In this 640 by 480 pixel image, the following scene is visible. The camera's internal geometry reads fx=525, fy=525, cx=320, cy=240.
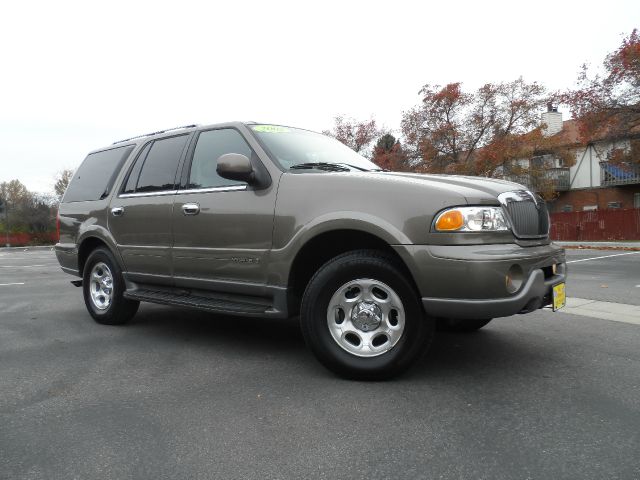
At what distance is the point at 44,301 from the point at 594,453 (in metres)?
7.35

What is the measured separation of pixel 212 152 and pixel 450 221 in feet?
7.44

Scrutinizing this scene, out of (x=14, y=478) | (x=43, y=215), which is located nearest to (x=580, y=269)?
(x=14, y=478)

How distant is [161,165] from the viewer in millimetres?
4918

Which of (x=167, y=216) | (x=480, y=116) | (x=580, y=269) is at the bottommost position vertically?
(x=580, y=269)

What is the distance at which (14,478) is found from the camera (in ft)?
7.46

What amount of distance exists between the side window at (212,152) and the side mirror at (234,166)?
0.32 metres

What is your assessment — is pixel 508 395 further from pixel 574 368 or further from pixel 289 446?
pixel 289 446

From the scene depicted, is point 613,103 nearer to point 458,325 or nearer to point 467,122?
point 467,122

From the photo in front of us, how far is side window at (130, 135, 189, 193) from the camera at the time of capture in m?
4.77

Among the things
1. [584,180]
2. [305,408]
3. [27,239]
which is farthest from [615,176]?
[27,239]

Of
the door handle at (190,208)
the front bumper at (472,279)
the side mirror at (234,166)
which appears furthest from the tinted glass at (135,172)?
the front bumper at (472,279)

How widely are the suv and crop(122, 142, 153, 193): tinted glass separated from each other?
0.7 inches

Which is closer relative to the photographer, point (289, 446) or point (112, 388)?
point (289, 446)

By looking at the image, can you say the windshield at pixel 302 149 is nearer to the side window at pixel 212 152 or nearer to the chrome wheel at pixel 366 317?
the side window at pixel 212 152
